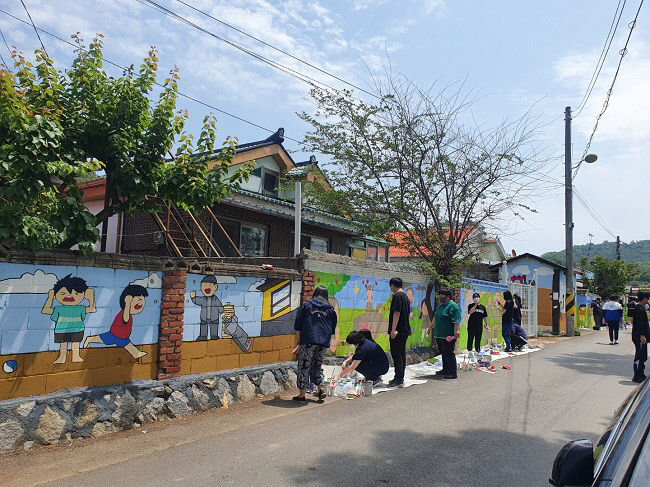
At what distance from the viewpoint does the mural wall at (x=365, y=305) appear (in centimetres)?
904

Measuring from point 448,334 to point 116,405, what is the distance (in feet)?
19.8

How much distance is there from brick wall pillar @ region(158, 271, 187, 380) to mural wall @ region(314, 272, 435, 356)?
2886 mm

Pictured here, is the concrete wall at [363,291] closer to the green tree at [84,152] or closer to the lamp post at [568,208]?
the green tree at [84,152]

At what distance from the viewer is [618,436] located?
183 cm

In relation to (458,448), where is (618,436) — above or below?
above

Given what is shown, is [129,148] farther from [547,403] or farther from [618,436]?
[547,403]

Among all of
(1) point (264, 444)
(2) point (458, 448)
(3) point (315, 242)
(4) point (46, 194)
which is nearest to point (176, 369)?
(1) point (264, 444)

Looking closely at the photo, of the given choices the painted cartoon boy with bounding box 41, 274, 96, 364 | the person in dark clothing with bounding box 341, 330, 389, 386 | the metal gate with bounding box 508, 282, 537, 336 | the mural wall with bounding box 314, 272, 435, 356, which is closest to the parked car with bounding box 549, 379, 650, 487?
the painted cartoon boy with bounding box 41, 274, 96, 364

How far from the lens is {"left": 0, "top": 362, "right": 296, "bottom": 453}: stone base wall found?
4613 mm

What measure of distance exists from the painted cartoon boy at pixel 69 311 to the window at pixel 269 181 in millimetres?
11606

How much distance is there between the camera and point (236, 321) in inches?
280

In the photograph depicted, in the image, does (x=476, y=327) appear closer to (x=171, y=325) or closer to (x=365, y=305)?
(x=365, y=305)

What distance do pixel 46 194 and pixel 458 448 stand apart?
5.16 meters

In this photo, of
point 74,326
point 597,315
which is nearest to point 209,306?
point 74,326
